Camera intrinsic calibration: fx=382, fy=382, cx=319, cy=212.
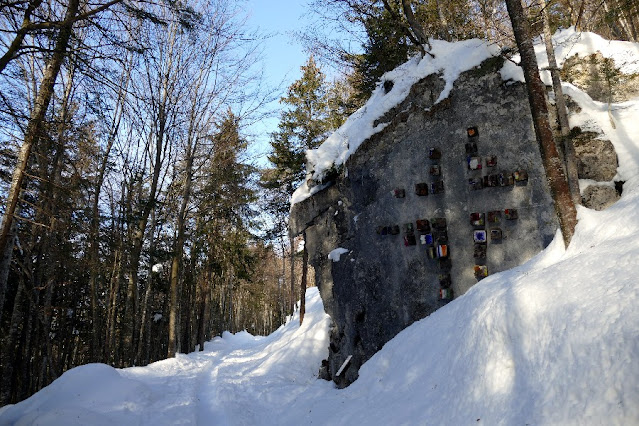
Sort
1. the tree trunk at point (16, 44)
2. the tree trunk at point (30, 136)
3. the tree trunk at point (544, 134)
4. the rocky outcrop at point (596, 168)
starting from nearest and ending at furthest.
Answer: the tree trunk at point (16, 44) < the tree trunk at point (544, 134) < the tree trunk at point (30, 136) < the rocky outcrop at point (596, 168)

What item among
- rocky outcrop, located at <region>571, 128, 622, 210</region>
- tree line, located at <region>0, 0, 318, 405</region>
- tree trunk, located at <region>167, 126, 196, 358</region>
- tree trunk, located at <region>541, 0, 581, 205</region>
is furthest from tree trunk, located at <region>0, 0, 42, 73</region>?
tree trunk, located at <region>167, 126, 196, 358</region>

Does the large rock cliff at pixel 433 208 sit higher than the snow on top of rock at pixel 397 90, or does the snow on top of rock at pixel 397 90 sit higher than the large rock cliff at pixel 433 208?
the snow on top of rock at pixel 397 90

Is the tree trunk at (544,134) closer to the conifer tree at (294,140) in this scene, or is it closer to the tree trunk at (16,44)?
the tree trunk at (16,44)

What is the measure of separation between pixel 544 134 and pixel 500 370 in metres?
3.53

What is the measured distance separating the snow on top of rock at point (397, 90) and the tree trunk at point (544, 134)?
1.93 meters

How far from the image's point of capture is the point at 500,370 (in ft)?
12.7

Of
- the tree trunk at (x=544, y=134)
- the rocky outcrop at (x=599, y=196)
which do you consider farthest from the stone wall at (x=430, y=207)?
the tree trunk at (x=544, y=134)

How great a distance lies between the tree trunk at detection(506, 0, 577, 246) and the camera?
5.35m

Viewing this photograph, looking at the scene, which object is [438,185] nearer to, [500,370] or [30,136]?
[500,370]

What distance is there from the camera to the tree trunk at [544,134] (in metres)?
5.35

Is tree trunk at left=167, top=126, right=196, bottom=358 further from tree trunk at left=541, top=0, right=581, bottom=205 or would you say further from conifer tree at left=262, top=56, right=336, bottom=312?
tree trunk at left=541, top=0, right=581, bottom=205

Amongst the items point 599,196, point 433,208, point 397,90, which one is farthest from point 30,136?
point 599,196

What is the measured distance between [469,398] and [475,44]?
7.29 metres

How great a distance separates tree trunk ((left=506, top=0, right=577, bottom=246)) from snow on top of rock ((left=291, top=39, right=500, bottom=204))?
1927mm
